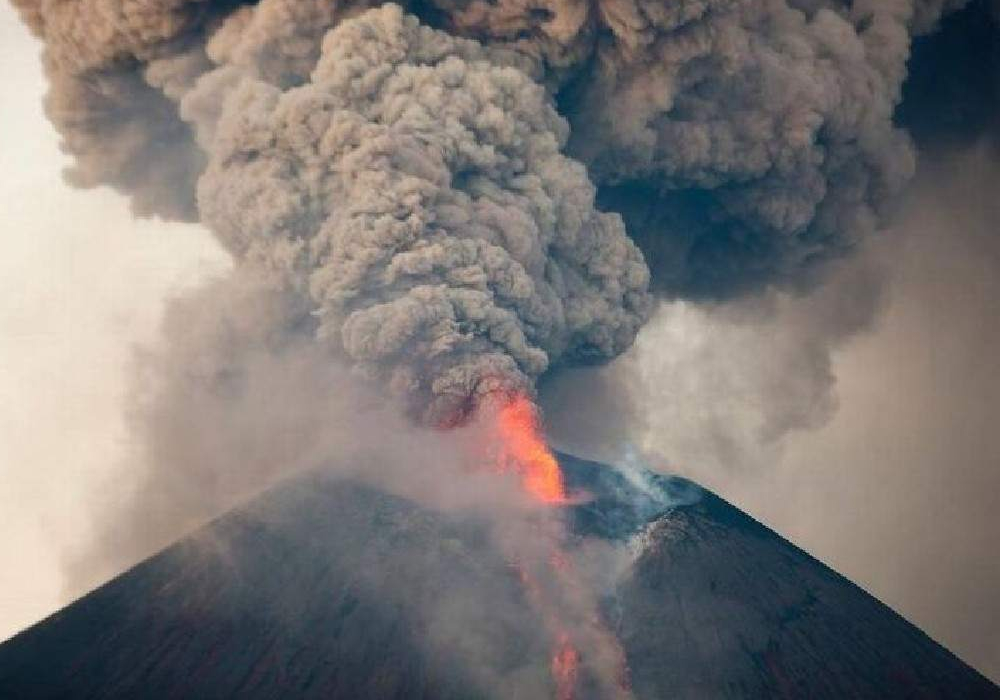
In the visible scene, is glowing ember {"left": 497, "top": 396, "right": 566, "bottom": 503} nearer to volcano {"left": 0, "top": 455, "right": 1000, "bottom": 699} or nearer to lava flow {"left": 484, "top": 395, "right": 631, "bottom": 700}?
lava flow {"left": 484, "top": 395, "right": 631, "bottom": 700}

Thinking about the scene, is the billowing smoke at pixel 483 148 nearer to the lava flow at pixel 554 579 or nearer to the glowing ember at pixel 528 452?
the glowing ember at pixel 528 452

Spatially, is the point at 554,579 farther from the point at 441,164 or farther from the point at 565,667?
the point at 441,164

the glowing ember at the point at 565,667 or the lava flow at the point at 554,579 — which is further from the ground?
the lava flow at the point at 554,579

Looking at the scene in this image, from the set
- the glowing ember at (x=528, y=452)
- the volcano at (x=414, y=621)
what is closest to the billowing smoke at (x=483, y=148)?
the glowing ember at (x=528, y=452)

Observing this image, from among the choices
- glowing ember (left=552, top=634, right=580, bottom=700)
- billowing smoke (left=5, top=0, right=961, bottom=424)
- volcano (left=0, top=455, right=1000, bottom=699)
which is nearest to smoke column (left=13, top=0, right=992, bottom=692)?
billowing smoke (left=5, top=0, right=961, bottom=424)

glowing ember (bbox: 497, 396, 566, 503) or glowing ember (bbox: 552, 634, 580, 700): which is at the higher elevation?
glowing ember (bbox: 497, 396, 566, 503)

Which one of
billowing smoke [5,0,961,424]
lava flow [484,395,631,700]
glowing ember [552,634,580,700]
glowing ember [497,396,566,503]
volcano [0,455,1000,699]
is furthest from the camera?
glowing ember [497,396,566,503]
